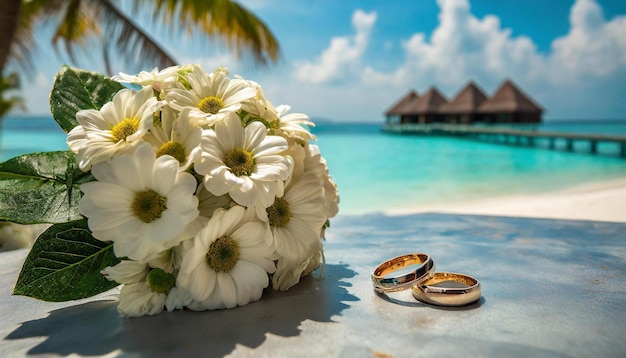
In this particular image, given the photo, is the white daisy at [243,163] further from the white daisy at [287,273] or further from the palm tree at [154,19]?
the palm tree at [154,19]

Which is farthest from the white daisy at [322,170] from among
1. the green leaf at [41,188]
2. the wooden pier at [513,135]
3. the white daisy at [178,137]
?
the wooden pier at [513,135]

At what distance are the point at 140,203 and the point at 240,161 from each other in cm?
16

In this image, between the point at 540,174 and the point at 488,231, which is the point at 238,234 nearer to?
the point at 488,231

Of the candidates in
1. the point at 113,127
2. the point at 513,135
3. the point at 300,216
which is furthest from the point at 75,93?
the point at 513,135

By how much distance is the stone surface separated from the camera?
0.61 m

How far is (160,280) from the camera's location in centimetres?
73

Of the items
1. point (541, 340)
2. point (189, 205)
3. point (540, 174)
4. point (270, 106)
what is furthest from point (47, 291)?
point (540, 174)

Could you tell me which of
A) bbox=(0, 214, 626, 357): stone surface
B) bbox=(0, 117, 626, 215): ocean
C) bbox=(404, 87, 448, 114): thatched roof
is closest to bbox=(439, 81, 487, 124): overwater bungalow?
bbox=(404, 87, 448, 114): thatched roof

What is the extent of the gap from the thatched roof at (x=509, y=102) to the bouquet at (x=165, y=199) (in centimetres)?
2241

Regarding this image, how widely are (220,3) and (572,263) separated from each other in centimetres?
571

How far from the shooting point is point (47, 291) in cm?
76

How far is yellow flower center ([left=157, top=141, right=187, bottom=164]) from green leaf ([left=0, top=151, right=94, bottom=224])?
5.0 inches

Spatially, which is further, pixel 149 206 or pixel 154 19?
pixel 154 19

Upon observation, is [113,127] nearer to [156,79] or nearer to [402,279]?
[156,79]
